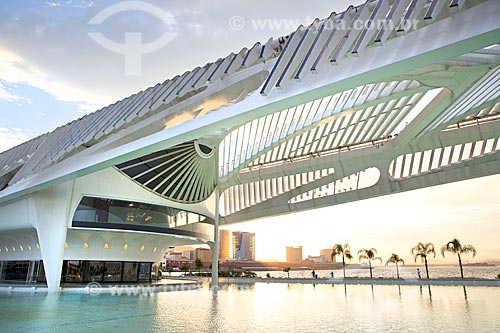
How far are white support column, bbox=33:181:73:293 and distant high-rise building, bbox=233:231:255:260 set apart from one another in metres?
136

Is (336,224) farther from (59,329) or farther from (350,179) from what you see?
(59,329)

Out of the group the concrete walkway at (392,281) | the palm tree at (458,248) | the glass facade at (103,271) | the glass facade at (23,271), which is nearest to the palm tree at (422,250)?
the palm tree at (458,248)

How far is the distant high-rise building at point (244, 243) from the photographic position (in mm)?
155000

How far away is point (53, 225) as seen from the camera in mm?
21609

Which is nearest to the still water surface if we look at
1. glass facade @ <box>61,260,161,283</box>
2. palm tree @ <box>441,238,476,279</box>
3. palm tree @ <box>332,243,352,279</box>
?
glass facade @ <box>61,260,161,283</box>

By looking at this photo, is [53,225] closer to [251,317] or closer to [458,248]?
[251,317]

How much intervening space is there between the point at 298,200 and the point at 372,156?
924cm

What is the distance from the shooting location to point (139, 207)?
77.8 ft

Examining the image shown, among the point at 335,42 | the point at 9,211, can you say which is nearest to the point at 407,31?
the point at 335,42

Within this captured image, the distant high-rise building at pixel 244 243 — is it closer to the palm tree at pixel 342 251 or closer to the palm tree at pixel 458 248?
the palm tree at pixel 342 251

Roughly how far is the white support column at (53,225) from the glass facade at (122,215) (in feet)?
2.59

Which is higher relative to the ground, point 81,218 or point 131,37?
point 131,37

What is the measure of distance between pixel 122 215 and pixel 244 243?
451ft

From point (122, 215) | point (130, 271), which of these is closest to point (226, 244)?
point (130, 271)
